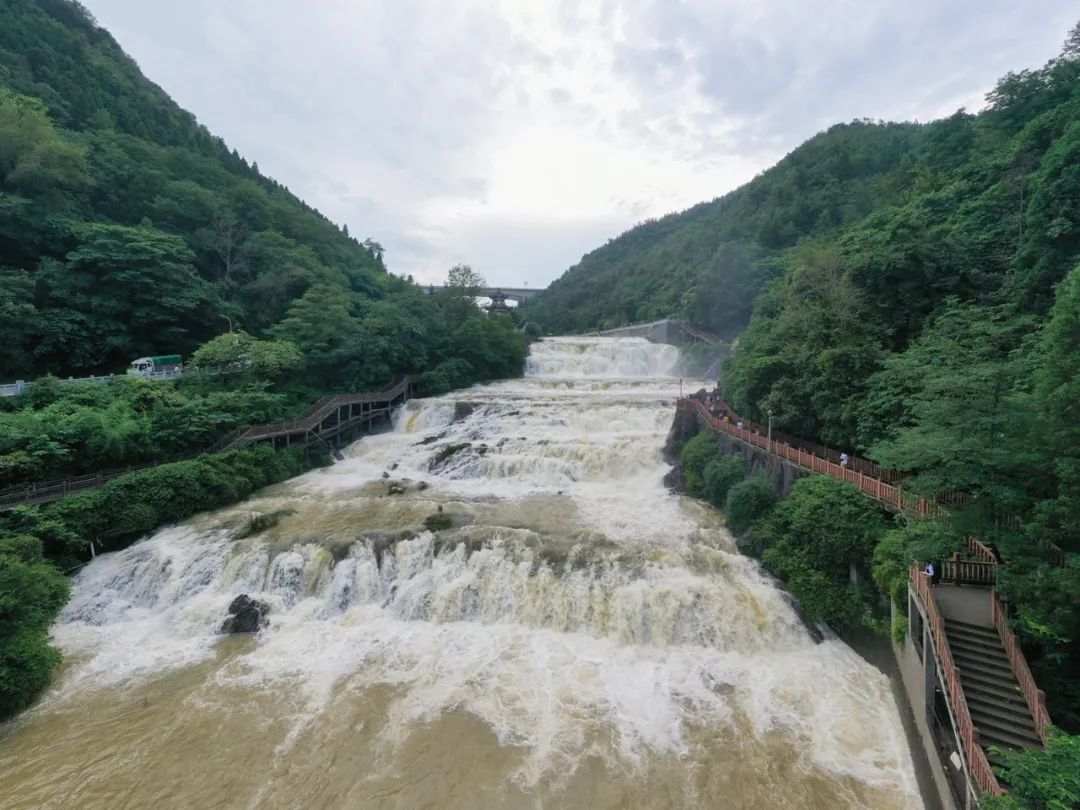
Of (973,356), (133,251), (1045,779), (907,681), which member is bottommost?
(907,681)

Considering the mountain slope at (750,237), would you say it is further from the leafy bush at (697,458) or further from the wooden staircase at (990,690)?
the wooden staircase at (990,690)

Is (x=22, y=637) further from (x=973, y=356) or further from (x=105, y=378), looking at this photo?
(x=973, y=356)

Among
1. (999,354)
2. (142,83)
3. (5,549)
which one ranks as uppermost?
(142,83)

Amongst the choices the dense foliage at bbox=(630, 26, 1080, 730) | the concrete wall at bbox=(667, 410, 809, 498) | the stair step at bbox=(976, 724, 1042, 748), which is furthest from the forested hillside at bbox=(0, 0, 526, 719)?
the dense foliage at bbox=(630, 26, 1080, 730)

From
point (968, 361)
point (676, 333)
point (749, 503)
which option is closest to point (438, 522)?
point (749, 503)

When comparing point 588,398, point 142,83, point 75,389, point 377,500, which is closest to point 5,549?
point 377,500

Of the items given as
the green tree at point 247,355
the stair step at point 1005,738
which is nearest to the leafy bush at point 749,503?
the stair step at point 1005,738

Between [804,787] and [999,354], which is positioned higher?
[999,354]

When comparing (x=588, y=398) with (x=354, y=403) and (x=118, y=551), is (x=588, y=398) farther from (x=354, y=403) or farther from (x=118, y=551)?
(x=118, y=551)
